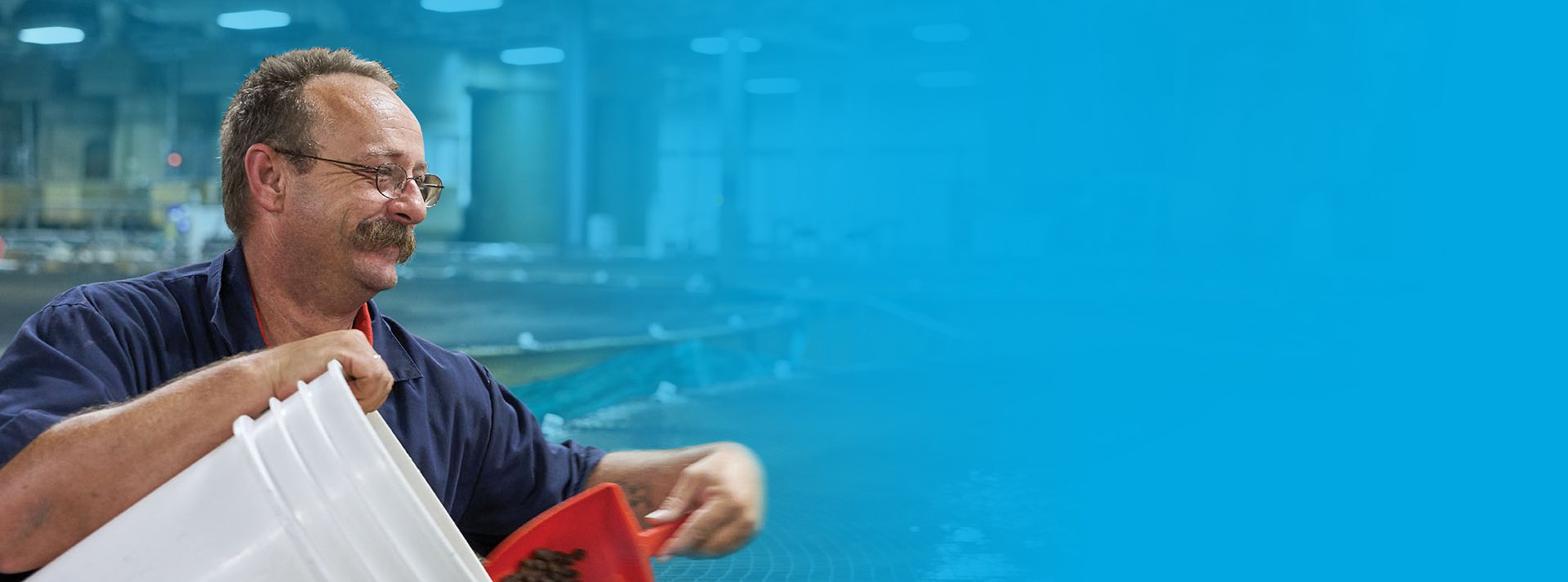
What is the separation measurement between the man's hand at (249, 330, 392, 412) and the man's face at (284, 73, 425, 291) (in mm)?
205

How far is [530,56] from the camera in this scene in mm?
16234

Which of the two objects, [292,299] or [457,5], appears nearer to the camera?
[292,299]

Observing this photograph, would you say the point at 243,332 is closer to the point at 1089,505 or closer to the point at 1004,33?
the point at 1089,505

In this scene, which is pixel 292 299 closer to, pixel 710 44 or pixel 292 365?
pixel 292 365

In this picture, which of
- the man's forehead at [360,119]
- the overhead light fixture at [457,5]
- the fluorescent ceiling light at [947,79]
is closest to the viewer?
the man's forehead at [360,119]

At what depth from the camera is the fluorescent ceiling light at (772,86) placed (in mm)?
18000

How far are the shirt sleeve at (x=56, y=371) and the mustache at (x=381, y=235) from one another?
0.55 ft

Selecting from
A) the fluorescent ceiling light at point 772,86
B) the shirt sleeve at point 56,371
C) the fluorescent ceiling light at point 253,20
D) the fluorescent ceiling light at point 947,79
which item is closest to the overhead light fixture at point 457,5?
the fluorescent ceiling light at point 253,20

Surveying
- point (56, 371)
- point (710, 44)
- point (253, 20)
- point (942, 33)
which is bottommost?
point (56, 371)

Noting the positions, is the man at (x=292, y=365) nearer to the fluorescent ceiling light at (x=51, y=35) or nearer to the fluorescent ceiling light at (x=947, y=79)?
the fluorescent ceiling light at (x=51, y=35)

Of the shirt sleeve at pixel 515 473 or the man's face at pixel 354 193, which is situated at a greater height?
the man's face at pixel 354 193

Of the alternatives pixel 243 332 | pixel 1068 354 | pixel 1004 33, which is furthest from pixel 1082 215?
pixel 243 332

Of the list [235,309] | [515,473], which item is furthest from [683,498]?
[235,309]

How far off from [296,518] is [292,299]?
1.22 ft
